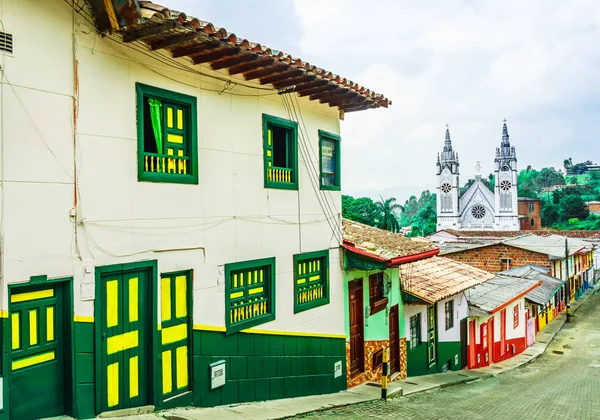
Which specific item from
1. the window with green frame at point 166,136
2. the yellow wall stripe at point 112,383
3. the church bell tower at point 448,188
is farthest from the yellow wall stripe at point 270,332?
the church bell tower at point 448,188

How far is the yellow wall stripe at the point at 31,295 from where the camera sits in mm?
5512

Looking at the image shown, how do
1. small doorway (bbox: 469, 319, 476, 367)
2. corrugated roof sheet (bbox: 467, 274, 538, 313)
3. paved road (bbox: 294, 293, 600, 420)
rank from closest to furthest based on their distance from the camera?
paved road (bbox: 294, 293, 600, 420), small doorway (bbox: 469, 319, 476, 367), corrugated roof sheet (bbox: 467, 274, 538, 313)

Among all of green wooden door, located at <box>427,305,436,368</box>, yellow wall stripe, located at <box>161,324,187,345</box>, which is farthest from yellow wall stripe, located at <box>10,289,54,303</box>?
green wooden door, located at <box>427,305,436,368</box>

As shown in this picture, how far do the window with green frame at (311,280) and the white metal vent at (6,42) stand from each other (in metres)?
5.88

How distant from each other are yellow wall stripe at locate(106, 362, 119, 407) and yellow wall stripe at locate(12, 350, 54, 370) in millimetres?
759

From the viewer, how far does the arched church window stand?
91750 millimetres

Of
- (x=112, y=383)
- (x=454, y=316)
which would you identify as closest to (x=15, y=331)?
(x=112, y=383)

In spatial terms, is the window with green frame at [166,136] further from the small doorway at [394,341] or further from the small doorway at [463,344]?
the small doorway at [463,344]

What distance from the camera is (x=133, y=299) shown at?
22.1 ft

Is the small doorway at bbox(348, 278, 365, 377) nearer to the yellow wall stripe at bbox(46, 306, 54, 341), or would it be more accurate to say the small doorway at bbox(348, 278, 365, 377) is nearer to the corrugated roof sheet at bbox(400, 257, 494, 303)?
the corrugated roof sheet at bbox(400, 257, 494, 303)

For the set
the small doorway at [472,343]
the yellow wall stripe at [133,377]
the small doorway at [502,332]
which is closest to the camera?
the yellow wall stripe at [133,377]

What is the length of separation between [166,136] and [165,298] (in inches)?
90.0

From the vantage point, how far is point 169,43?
268 inches

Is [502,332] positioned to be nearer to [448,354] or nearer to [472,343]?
[472,343]
